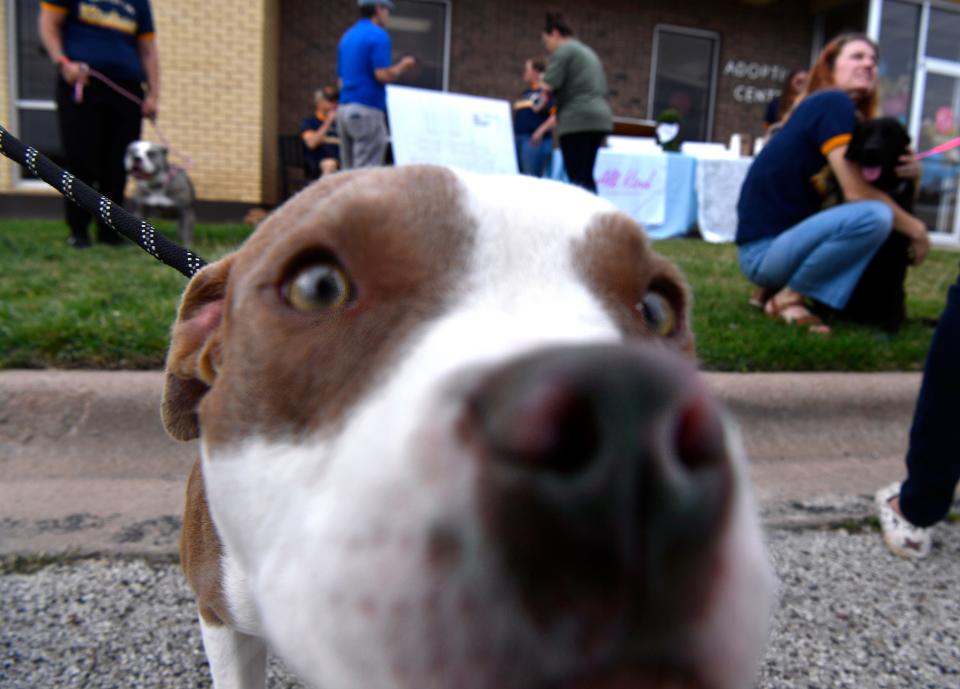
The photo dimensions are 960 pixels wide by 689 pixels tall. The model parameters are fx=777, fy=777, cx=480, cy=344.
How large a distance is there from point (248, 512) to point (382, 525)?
48 centimetres

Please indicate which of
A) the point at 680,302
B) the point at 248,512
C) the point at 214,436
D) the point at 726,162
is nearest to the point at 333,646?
the point at 248,512

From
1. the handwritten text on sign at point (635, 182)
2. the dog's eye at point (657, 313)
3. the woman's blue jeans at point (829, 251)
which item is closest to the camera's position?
the dog's eye at point (657, 313)

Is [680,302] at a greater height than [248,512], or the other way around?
[680,302]

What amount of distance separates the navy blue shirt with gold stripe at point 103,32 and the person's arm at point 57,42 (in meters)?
0.04

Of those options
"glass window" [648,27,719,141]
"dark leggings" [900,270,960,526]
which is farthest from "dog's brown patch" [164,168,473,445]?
"glass window" [648,27,719,141]

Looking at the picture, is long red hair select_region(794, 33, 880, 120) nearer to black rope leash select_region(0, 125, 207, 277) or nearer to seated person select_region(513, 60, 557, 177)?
seated person select_region(513, 60, 557, 177)

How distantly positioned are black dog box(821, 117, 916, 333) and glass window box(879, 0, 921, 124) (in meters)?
10.6

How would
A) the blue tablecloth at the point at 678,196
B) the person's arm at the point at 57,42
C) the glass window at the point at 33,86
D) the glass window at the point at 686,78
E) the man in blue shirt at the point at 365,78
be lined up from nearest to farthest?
the person's arm at the point at 57,42 < the man in blue shirt at the point at 365,78 < the blue tablecloth at the point at 678,196 < the glass window at the point at 33,86 < the glass window at the point at 686,78

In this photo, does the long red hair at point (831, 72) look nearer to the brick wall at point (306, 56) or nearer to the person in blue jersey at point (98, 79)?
the person in blue jersey at point (98, 79)

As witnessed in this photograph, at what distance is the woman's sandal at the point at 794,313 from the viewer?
5.28m

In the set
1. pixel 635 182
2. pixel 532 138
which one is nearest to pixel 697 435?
pixel 532 138

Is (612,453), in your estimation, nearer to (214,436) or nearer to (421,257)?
(421,257)

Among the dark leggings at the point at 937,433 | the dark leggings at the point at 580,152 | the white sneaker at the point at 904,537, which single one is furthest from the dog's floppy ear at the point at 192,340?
the dark leggings at the point at 580,152

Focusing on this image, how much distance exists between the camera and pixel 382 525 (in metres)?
0.85
